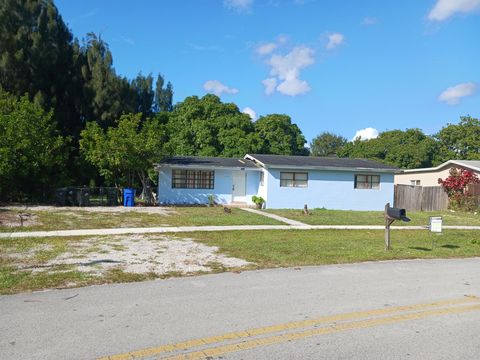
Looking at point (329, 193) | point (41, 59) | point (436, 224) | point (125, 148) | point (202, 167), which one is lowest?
point (436, 224)

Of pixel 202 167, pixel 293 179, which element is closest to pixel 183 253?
pixel 202 167

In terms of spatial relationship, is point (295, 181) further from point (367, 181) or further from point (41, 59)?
point (41, 59)

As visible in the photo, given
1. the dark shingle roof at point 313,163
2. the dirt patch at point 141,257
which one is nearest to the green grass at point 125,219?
the dirt patch at point 141,257

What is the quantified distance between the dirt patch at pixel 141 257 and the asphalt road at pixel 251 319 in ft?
3.28

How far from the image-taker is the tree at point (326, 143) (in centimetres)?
8775

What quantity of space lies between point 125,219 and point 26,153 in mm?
7693

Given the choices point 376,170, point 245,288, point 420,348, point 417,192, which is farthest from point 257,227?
point 417,192

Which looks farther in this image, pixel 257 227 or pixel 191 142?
pixel 191 142

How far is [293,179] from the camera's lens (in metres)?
25.5

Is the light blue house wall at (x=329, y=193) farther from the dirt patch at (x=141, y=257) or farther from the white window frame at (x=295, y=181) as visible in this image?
the dirt patch at (x=141, y=257)

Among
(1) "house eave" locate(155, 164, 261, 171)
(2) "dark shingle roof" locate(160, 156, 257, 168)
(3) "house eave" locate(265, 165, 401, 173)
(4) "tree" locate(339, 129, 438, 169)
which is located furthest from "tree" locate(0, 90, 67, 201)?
(4) "tree" locate(339, 129, 438, 169)

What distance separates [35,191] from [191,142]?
75.9 ft

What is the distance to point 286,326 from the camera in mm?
5242

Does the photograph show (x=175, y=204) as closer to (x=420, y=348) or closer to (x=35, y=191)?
(x=35, y=191)
